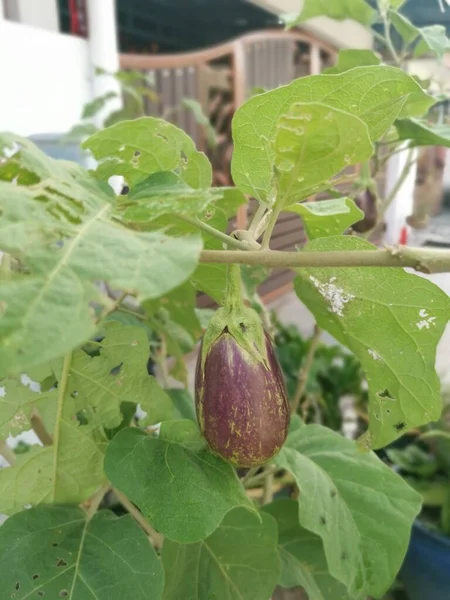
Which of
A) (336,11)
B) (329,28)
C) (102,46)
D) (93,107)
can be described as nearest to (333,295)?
(336,11)

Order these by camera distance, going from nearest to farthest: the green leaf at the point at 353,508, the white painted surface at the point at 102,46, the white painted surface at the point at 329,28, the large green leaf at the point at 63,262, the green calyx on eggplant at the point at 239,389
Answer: the large green leaf at the point at 63,262, the green calyx on eggplant at the point at 239,389, the green leaf at the point at 353,508, the white painted surface at the point at 102,46, the white painted surface at the point at 329,28

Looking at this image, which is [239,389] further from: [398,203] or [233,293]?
[398,203]

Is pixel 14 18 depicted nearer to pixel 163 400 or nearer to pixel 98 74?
pixel 98 74

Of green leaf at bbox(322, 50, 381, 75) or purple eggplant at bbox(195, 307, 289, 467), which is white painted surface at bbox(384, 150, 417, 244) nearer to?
green leaf at bbox(322, 50, 381, 75)

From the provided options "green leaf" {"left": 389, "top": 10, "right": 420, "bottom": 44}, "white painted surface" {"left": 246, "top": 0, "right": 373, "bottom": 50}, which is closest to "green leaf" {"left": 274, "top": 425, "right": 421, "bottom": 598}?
"green leaf" {"left": 389, "top": 10, "right": 420, "bottom": 44}

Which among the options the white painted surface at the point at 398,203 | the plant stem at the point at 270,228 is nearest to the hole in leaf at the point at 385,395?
the plant stem at the point at 270,228

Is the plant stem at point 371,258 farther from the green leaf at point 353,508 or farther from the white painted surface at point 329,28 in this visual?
the white painted surface at point 329,28
